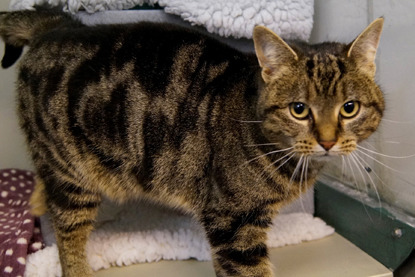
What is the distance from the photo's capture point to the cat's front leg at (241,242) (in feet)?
3.61

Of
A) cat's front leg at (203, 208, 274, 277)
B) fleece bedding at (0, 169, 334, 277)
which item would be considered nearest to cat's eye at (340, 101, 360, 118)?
cat's front leg at (203, 208, 274, 277)

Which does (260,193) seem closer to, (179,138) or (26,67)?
(179,138)

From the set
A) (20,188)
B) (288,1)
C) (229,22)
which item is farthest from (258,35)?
(20,188)

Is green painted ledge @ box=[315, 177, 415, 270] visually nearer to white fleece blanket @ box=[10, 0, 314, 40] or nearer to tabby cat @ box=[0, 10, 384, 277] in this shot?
tabby cat @ box=[0, 10, 384, 277]

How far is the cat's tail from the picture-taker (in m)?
1.37

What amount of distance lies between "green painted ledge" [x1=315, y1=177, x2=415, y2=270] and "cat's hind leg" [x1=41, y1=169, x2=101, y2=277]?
0.87 metres

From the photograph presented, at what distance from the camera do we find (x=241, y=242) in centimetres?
110

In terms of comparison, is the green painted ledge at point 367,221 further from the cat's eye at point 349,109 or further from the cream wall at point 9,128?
the cream wall at point 9,128

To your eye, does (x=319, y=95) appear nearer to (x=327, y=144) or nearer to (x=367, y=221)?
(x=327, y=144)

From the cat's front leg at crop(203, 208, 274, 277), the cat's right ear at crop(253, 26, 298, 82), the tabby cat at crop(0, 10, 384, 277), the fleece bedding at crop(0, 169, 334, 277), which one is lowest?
the fleece bedding at crop(0, 169, 334, 277)

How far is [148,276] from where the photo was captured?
1.33m

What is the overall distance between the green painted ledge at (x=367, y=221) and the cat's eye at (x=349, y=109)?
0.48 metres

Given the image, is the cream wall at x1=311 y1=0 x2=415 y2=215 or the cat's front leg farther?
the cream wall at x1=311 y1=0 x2=415 y2=215

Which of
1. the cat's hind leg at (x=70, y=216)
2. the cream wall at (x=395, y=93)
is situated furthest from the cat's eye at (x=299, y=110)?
the cat's hind leg at (x=70, y=216)
